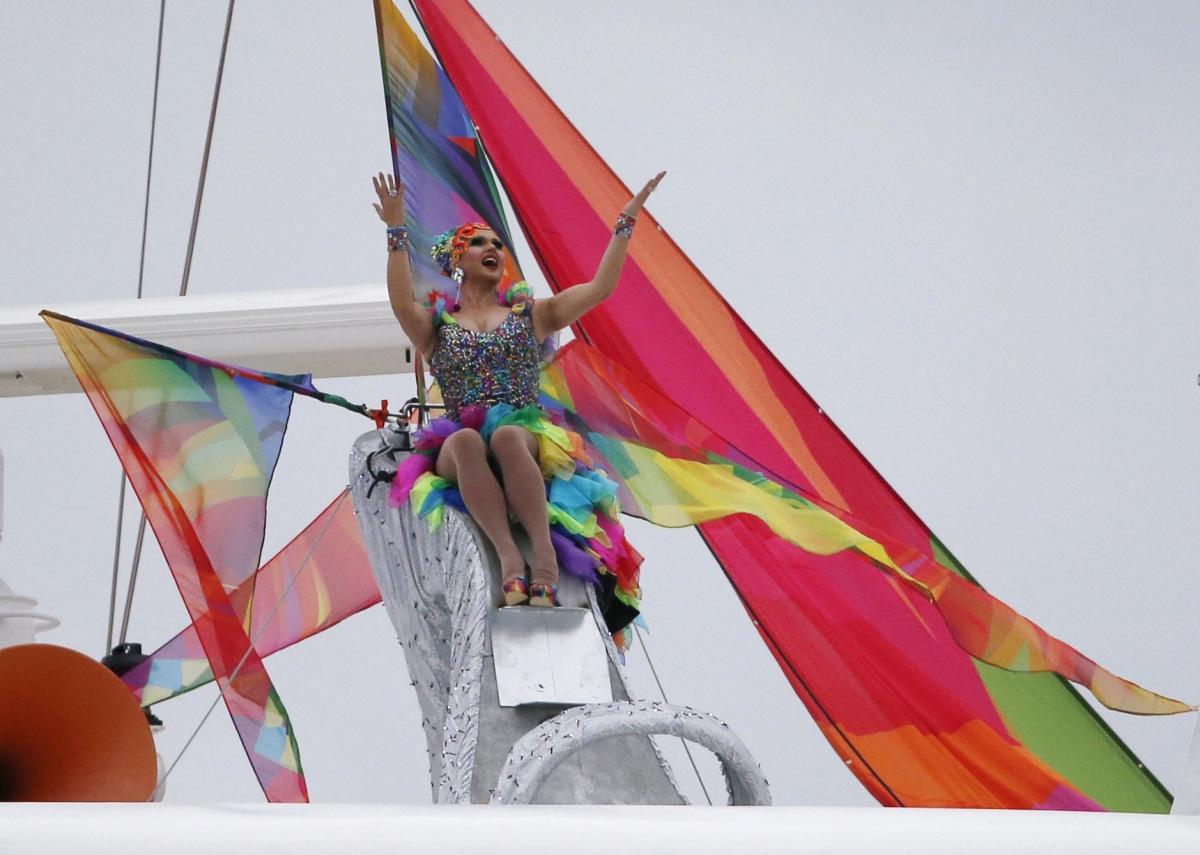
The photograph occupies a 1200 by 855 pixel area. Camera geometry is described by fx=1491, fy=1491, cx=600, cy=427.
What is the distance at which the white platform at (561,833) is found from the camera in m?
1.09

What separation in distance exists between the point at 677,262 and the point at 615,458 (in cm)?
111

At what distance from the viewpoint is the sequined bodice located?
95.9 inches

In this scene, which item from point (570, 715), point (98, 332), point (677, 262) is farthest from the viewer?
point (677, 262)

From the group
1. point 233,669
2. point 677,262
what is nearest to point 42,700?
point 233,669

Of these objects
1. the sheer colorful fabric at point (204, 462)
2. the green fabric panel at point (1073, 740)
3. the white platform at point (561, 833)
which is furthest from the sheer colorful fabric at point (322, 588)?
the white platform at point (561, 833)

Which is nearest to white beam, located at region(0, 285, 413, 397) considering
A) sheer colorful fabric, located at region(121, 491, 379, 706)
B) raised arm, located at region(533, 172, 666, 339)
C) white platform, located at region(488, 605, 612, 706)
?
sheer colorful fabric, located at region(121, 491, 379, 706)

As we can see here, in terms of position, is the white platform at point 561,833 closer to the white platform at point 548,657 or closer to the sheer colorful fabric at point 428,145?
the white platform at point 548,657

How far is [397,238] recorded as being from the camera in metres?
2.43

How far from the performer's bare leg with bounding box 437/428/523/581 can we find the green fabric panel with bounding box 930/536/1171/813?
1064 millimetres

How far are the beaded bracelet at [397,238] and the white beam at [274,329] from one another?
4.60 ft

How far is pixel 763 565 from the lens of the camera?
9.70ft

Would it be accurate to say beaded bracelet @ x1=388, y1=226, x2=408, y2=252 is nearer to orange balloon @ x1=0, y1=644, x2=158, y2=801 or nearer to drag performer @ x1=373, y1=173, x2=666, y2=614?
drag performer @ x1=373, y1=173, x2=666, y2=614

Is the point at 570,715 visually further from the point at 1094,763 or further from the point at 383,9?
the point at 383,9

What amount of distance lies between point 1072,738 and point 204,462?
5.73 feet
